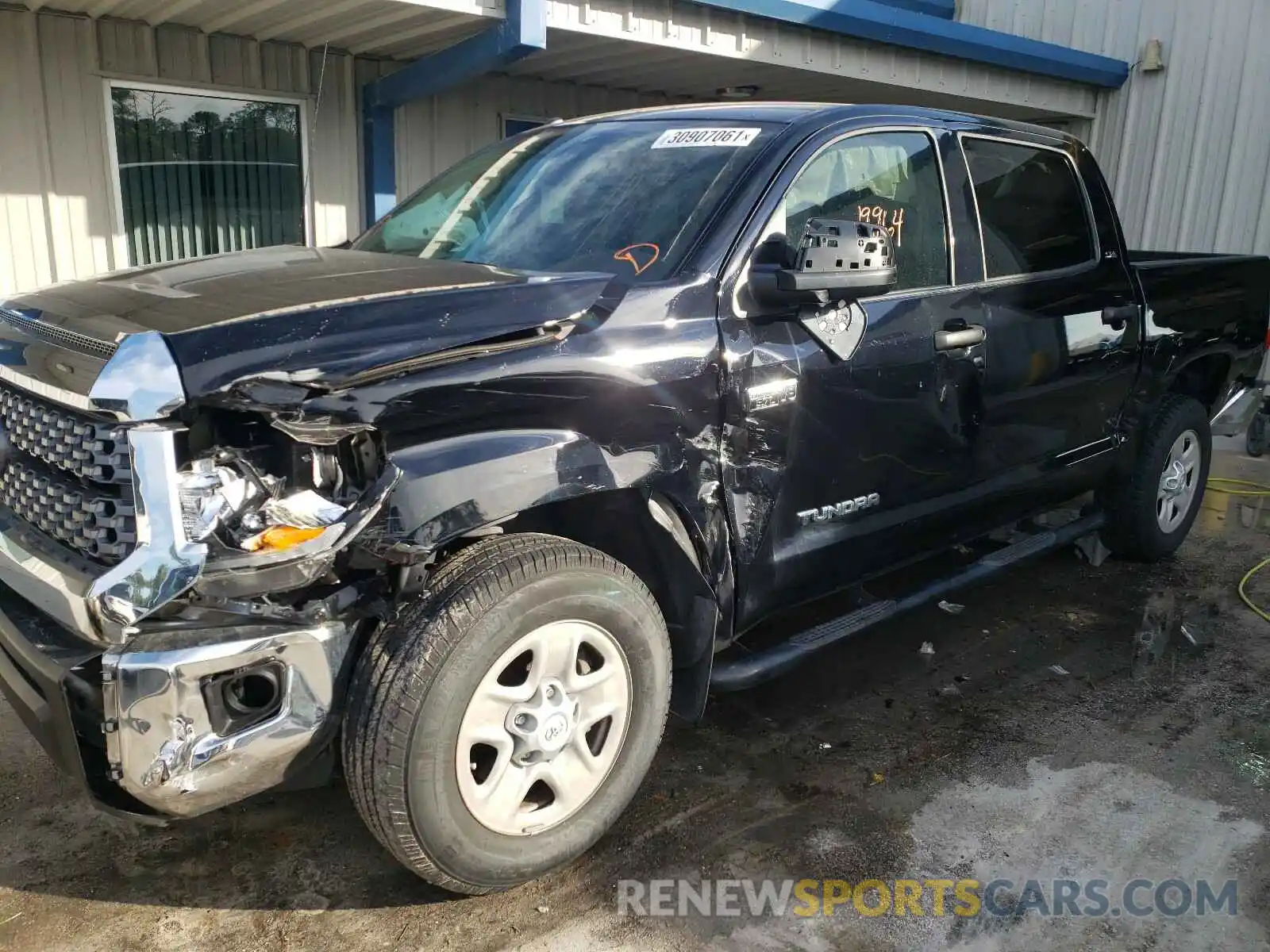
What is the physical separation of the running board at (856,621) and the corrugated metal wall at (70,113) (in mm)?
5309

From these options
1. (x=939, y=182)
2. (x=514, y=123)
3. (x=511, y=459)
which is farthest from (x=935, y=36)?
(x=511, y=459)

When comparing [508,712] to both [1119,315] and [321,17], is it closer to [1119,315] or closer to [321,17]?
[1119,315]

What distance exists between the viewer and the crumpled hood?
219 centimetres

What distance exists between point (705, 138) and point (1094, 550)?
324 cm

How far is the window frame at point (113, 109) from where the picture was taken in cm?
639

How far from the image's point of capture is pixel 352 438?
228 cm

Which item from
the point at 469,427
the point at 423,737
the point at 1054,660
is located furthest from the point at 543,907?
the point at 1054,660

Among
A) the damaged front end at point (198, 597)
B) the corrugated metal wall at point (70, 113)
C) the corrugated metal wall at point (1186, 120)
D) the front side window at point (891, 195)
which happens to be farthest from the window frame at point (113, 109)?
the corrugated metal wall at point (1186, 120)

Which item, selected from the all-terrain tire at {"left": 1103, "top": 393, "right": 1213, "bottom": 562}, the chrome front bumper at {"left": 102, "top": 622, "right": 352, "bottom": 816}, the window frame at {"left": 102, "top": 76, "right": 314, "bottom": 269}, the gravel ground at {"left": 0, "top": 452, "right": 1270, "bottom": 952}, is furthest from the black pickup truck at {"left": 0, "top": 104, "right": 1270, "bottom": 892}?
the window frame at {"left": 102, "top": 76, "right": 314, "bottom": 269}

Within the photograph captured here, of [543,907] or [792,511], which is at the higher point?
[792,511]

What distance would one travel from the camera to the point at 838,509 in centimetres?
323

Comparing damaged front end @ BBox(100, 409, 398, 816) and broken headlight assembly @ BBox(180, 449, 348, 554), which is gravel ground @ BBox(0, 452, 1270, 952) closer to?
damaged front end @ BBox(100, 409, 398, 816)

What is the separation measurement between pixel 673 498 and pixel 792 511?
474 mm

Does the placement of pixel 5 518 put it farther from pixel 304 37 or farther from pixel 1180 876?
pixel 304 37
